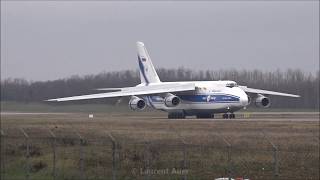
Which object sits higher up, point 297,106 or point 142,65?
point 142,65

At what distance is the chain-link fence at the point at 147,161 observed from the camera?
22703 millimetres

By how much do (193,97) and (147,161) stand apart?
41.6 meters

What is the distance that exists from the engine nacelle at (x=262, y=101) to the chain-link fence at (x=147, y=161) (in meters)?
36.7

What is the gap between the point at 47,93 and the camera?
7912 centimetres

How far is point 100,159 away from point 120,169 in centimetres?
166

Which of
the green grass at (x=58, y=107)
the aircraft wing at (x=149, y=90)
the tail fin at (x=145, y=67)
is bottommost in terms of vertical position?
the green grass at (x=58, y=107)

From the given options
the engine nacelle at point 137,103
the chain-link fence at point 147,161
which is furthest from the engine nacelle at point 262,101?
the chain-link fence at point 147,161

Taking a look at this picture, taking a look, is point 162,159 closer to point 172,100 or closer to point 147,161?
point 147,161

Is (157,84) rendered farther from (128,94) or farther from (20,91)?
(20,91)

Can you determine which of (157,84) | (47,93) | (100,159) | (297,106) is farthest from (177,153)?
(297,106)

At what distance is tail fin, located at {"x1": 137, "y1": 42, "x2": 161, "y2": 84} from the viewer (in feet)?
243

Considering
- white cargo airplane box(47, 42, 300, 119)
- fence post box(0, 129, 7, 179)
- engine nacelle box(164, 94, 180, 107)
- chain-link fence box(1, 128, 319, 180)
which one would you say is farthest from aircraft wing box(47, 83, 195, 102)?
chain-link fence box(1, 128, 319, 180)

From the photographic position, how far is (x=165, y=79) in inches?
4284

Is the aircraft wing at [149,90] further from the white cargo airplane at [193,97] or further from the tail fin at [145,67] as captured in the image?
the tail fin at [145,67]
